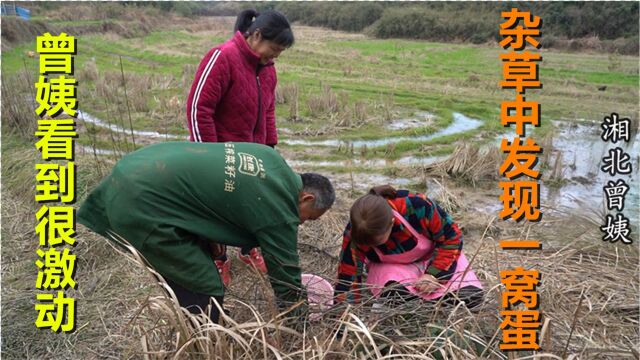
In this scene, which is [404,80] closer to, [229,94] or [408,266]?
[229,94]

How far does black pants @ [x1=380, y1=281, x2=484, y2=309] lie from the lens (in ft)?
6.24

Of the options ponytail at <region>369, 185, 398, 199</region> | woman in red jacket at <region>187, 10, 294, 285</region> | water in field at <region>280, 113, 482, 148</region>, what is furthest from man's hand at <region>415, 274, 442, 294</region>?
water in field at <region>280, 113, 482, 148</region>

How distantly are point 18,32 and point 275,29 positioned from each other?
59.8 feet

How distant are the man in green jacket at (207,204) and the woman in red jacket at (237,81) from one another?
530mm

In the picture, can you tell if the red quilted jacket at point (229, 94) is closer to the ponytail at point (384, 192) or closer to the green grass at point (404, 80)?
the ponytail at point (384, 192)

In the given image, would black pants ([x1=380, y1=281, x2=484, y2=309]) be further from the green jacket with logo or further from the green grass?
the green grass

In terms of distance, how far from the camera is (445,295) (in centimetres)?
192

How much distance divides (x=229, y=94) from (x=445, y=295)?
55.9 inches

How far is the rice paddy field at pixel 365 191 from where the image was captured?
1.68 metres

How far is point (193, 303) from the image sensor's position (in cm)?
187

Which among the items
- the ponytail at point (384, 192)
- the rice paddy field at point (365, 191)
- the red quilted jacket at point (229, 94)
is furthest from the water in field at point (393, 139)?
the ponytail at point (384, 192)

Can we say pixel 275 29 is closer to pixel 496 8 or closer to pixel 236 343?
A: pixel 236 343

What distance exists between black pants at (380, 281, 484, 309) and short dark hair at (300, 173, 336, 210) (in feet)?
1.51

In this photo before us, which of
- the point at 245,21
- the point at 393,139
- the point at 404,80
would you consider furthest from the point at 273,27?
the point at 404,80
